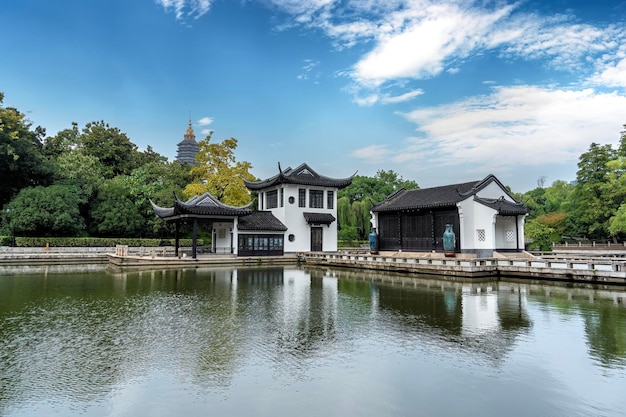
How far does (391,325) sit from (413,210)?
16.0 metres

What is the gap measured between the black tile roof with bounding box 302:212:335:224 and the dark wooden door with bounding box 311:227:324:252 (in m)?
0.84

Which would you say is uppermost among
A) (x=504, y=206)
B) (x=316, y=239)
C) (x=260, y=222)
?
(x=504, y=206)

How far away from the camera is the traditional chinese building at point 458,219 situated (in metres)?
21.4

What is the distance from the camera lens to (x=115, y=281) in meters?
16.3

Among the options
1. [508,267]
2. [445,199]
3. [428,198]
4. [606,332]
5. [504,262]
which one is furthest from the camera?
[428,198]

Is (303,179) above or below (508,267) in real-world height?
above

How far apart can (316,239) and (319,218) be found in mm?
1581

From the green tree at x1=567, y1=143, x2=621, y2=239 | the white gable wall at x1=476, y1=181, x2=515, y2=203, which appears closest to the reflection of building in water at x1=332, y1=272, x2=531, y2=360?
the white gable wall at x1=476, y1=181, x2=515, y2=203

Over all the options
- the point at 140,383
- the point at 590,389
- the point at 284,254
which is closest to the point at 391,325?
the point at 590,389

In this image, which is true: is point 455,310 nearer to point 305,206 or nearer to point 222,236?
point 305,206

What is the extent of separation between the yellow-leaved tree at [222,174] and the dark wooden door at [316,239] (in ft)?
21.7

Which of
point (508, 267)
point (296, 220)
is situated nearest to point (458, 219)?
point (508, 267)

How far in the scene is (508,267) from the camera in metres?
17.4

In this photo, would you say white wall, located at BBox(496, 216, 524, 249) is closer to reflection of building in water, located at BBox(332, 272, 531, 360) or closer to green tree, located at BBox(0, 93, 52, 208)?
reflection of building in water, located at BBox(332, 272, 531, 360)
